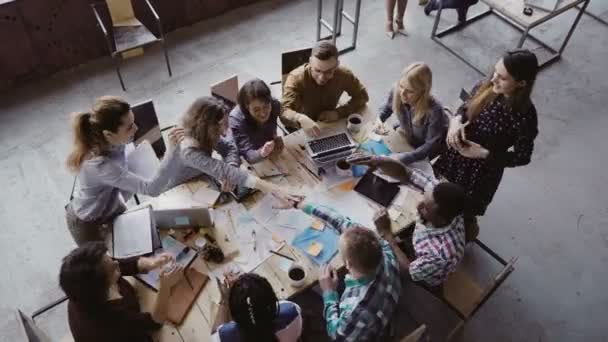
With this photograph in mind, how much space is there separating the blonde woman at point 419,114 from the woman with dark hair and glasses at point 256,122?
715 millimetres

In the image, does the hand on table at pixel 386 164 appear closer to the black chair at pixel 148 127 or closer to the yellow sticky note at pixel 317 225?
the yellow sticky note at pixel 317 225

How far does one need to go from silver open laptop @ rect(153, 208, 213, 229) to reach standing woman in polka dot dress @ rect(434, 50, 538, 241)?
1.50 m

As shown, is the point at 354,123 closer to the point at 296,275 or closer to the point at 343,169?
the point at 343,169

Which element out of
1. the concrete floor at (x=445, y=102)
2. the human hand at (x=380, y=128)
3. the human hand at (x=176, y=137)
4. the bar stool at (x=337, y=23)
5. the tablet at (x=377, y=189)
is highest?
the human hand at (x=176, y=137)

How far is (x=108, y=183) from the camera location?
2.54m

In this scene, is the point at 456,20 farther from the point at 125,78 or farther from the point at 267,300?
the point at 267,300

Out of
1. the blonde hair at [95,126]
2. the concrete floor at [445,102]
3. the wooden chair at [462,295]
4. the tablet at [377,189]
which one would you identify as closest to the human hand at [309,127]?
the tablet at [377,189]

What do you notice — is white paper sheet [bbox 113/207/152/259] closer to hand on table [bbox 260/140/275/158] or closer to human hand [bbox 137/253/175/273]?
human hand [bbox 137/253/175/273]

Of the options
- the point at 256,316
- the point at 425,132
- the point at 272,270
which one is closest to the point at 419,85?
the point at 425,132

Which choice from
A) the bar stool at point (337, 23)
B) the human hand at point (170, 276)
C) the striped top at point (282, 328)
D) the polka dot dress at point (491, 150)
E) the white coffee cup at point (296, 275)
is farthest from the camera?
the bar stool at point (337, 23)

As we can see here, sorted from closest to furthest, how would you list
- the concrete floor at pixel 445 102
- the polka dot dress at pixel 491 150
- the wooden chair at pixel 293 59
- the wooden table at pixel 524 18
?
the polka dot dress at pixel 491 150 → the concrete floor at pixel 445 102 → the wooden chair at pixel 293 59 → the wooden table at pixel 524 18

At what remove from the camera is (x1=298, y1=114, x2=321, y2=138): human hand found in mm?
2955

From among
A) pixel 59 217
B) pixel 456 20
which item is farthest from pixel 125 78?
pixel 456 20

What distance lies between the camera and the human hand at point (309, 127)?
296cm
